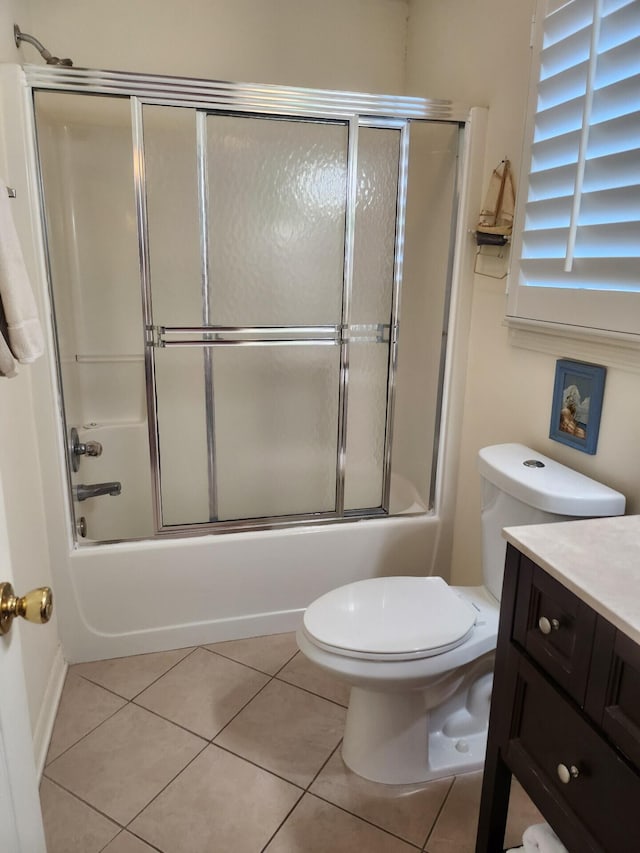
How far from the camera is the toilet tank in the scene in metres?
1.37

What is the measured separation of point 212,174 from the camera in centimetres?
203

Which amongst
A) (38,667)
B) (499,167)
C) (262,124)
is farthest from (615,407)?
(38,667)

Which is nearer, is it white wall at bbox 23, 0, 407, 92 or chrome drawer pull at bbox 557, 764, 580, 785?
chrome drawer pull at bbox 557, 764, 580, 785

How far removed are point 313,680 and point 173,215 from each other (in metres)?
1.71

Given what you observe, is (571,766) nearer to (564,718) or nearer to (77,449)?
(564,718)

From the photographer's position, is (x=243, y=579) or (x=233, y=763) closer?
(x=233, y=763)

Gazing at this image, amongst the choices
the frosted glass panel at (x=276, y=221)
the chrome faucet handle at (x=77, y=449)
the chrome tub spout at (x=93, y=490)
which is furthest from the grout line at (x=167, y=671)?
the frosted glass panel at (x=276, y=221)

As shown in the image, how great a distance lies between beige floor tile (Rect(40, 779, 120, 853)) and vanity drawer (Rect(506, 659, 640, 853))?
100 centimetres

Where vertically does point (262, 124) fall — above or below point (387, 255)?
above

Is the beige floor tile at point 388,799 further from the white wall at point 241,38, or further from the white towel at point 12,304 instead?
the white wall at point 241,38

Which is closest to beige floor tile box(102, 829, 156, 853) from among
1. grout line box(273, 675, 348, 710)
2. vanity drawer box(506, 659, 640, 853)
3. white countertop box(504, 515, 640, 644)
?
grout line box(273, 675, 348, 710)

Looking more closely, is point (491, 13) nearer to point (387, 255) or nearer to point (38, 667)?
point (387, 255)

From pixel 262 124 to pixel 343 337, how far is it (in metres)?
0.77

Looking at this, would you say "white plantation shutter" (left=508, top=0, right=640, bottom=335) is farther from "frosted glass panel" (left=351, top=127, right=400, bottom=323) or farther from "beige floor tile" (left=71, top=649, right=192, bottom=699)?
"beige floor tile" (left=71, top=649, right=192, bottom=699)
